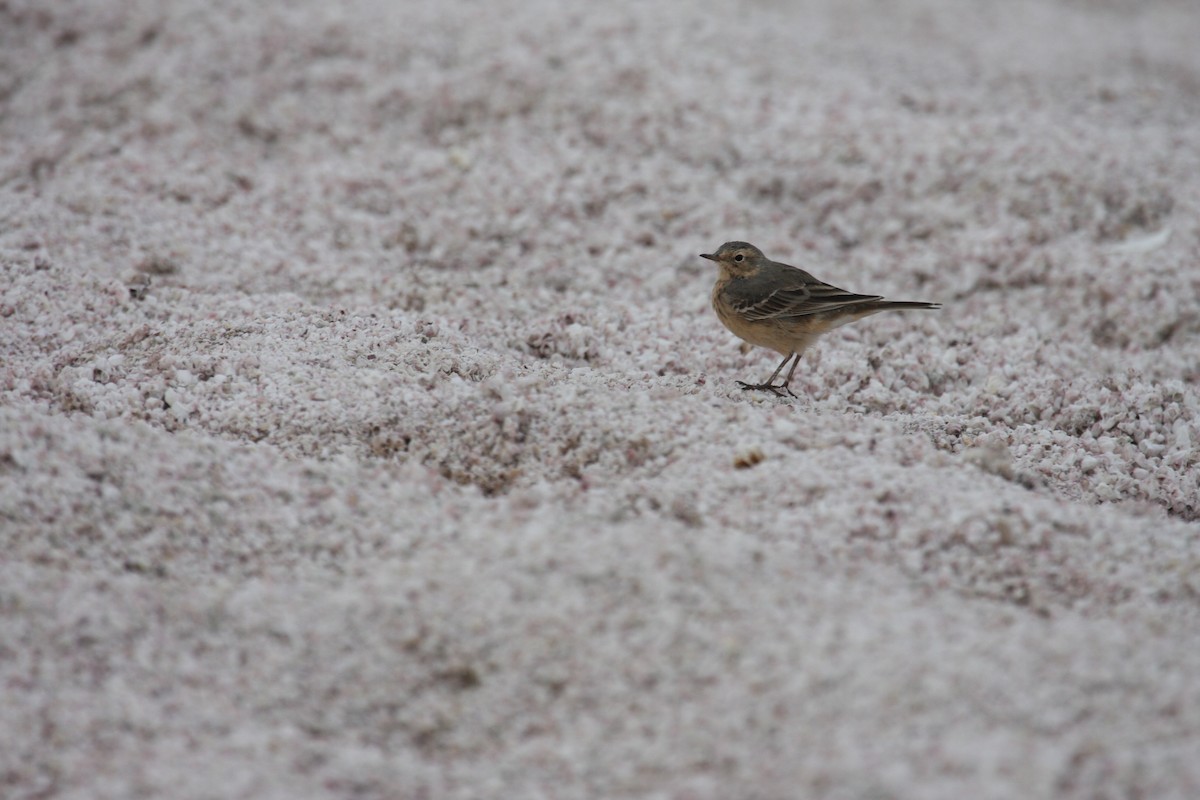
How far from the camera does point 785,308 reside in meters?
4.67

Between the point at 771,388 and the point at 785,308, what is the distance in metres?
0.37

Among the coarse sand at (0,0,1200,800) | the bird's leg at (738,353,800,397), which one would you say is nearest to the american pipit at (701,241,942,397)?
the bird's leg at (738,353,800,397)

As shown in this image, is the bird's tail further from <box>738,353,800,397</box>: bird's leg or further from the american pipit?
<box>738,353,800,397</box>: bird's leg

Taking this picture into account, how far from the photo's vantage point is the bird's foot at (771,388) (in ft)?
15.5

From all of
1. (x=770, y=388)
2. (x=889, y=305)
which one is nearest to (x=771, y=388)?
(x=770, y=388)

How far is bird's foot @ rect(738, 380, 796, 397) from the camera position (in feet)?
15.5

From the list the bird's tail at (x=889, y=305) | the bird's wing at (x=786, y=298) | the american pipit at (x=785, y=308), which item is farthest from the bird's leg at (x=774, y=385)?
the bird's tail at (x=889, y=305)

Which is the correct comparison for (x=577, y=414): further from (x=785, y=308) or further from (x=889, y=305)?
(x=889, y=305)

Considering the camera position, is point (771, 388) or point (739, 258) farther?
point (739, 258)

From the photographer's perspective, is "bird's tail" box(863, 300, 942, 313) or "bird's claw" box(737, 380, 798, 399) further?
"bird's claw" box(737, 380, 798, 399)

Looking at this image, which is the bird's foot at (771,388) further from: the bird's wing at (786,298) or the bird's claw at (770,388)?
the bird's wing at (786,298)

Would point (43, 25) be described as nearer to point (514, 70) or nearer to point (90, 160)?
point (90, 160)

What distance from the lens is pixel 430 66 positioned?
288 inches

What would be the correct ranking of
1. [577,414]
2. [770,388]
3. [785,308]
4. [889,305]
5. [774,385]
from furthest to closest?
[774,385] → [770,388] → [785,308] → [889,305] → [577,414]
